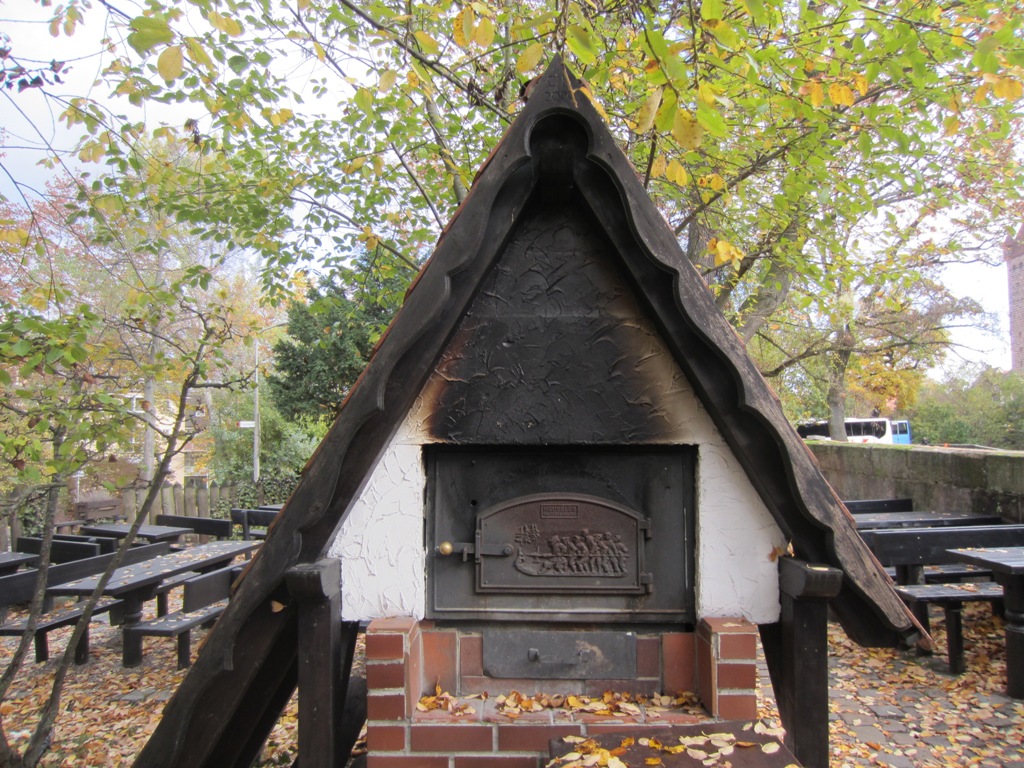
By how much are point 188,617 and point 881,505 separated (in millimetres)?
8268

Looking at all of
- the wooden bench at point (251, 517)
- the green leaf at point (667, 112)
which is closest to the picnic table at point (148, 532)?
the wooden bench at point (251, 517)

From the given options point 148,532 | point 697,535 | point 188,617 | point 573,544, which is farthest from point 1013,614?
point 148,532

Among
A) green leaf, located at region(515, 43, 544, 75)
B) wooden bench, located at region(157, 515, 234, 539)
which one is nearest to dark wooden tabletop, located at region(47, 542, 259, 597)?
wooden bench, located at region(157, 515, 234, 539)

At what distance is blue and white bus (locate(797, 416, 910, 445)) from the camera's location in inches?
1308

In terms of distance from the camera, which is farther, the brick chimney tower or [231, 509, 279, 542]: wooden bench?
the brick chimney tower

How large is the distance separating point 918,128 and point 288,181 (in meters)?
5.78

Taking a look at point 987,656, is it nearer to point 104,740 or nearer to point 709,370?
point 709,370

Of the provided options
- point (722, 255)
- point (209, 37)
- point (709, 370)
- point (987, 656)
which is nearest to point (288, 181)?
point (209, 37)

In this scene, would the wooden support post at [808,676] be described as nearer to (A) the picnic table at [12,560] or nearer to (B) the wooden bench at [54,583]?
(B) the wooden bench at [54,583]

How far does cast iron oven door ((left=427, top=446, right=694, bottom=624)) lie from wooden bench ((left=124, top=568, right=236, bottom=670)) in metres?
3.57

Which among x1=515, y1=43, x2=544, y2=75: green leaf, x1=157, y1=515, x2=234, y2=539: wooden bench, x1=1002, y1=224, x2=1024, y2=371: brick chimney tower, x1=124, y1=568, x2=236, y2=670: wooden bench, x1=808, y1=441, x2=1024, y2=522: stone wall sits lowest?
x1=124, y1=568, x2=236, y2=670: wooden bench

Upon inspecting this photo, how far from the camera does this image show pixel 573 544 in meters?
2.17

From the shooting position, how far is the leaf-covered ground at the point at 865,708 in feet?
13.9

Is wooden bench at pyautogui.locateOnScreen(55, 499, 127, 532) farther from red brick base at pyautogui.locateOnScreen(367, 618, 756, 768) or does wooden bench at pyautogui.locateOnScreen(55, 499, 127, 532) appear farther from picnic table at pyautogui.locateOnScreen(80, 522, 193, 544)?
red brick base at pyautogui.locateOnScreen(367, 618, 756, 768)
